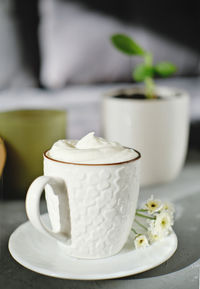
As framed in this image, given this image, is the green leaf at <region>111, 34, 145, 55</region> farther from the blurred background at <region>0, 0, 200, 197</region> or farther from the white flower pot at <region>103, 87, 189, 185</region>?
the blurred background at <region>0, 0, 200, 197</region>

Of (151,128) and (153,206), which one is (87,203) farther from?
(151,128)

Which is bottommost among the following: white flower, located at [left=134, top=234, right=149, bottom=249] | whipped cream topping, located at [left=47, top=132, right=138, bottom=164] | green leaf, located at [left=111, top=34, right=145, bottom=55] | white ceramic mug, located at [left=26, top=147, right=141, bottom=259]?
white flower, located at [left=134, top=234, right=149, bottom=249]

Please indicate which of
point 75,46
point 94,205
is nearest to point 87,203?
point 94,205

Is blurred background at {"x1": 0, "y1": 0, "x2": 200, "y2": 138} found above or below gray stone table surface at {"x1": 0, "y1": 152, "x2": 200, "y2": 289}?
above

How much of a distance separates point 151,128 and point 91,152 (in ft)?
0.96

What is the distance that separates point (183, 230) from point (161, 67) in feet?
1.03

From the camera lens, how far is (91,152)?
0.40 meters

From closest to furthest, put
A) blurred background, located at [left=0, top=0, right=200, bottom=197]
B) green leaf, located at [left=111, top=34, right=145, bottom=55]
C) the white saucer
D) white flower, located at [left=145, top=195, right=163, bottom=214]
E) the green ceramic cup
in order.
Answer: the white saucer → white flower, located at [left=145, top=195, right=163, bottom=214] → the green ceramic cup → green leaf, located at [left=111, top=34, right=145, bottom=55] → blurred background, located at [left=0, top=0, right=200, bottom=197]

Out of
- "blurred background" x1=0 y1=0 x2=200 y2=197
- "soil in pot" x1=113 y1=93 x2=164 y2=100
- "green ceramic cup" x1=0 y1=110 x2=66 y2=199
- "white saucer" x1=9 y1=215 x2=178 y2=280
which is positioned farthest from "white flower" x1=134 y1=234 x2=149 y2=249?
"blurred background" x1=0 y1=0 x2=200 y2=197

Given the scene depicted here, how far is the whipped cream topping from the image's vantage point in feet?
1.30

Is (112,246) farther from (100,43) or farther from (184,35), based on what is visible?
(184,35)

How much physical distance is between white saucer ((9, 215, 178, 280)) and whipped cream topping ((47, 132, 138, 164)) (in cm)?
10

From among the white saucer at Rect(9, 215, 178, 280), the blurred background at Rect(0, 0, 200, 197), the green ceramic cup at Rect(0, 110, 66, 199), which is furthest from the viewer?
the blurred background at Rect(0, 0, 200, 197)

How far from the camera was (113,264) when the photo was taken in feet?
1.33
